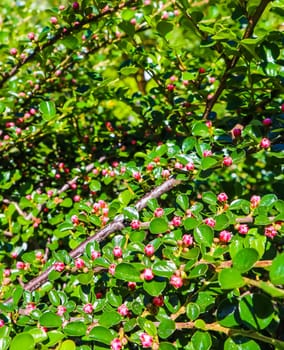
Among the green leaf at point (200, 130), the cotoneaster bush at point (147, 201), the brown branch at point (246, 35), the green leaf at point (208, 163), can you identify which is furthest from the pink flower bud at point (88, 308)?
the brown branch at point (246, 35)

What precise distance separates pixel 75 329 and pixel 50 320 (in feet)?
0.19

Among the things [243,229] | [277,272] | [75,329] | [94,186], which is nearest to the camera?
[277,272]

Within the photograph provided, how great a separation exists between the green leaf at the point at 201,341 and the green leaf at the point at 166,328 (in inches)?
1.9

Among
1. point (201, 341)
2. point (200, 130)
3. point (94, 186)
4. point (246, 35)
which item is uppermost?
point (246, 35)

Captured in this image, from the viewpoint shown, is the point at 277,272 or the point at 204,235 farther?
the point at 204,235

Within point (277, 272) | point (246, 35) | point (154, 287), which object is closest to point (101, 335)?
point (154, 287)

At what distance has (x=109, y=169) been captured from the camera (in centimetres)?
152

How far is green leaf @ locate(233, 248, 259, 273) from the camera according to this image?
67 cm

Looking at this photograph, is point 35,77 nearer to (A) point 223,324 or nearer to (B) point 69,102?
(B) point 69,102

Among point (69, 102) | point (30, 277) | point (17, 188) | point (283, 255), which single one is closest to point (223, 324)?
point (283, 255)

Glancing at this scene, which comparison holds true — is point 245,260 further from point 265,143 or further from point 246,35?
point 246,35

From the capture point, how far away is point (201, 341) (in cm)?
77

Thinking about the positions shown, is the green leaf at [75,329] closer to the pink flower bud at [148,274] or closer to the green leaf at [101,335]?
the green leaf at [101,335]

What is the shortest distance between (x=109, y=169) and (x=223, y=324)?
0.86 m
